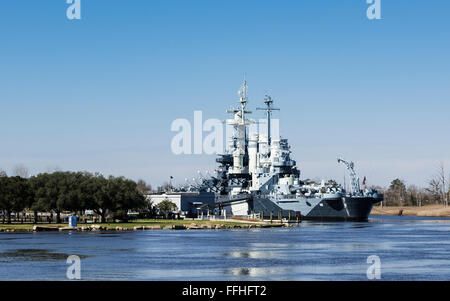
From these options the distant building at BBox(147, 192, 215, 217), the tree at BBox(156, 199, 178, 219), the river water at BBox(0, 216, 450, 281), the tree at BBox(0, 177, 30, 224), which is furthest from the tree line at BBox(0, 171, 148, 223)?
the distant building at BBox(147, 192, 215, 217)

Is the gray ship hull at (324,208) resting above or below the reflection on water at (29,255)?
above

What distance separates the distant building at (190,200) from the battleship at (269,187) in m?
3.74

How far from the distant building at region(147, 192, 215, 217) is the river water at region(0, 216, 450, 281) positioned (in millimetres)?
89857

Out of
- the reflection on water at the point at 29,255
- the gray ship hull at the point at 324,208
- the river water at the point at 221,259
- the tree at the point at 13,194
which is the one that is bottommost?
the river water at the point at 221,259

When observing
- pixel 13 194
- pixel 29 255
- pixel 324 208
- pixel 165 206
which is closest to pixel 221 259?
pixel 29 255

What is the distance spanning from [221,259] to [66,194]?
6178 centimetres

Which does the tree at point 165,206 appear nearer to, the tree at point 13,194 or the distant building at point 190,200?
the distant building at point 190,200

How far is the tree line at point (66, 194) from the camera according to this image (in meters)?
112

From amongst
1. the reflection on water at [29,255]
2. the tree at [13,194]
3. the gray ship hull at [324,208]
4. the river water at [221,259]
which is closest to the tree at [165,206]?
the gray ship hull at [324,208]

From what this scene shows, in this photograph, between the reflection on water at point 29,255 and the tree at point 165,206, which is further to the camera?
the tree at point 165,206
